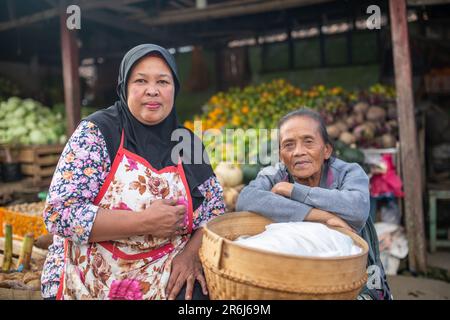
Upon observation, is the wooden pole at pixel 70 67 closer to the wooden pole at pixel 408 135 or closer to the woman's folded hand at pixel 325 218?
the wooden pole at pixel 408 135

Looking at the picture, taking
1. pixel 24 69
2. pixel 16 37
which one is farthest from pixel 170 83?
pixel 24 69

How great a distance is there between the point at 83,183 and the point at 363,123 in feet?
13.1

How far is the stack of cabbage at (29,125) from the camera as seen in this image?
5676mm

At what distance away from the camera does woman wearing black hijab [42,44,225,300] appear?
1.74 m

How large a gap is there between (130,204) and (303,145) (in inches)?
33.2

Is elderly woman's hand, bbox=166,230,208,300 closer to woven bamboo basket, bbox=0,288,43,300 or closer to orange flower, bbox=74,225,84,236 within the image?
orange flower, bbox=74,225,84,236

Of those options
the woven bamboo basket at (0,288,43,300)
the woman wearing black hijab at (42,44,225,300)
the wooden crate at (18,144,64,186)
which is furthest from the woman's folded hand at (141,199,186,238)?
the wooden crate at (18,144,64,186)

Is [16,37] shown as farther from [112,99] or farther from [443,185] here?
[443,185]

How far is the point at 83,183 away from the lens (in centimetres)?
178

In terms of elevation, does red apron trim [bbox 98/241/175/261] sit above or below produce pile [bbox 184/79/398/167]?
below

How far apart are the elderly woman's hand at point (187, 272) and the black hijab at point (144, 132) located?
0.21 metres

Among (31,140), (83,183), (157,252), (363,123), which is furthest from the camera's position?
(31,140)

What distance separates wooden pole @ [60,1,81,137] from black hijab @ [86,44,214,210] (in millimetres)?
3028
